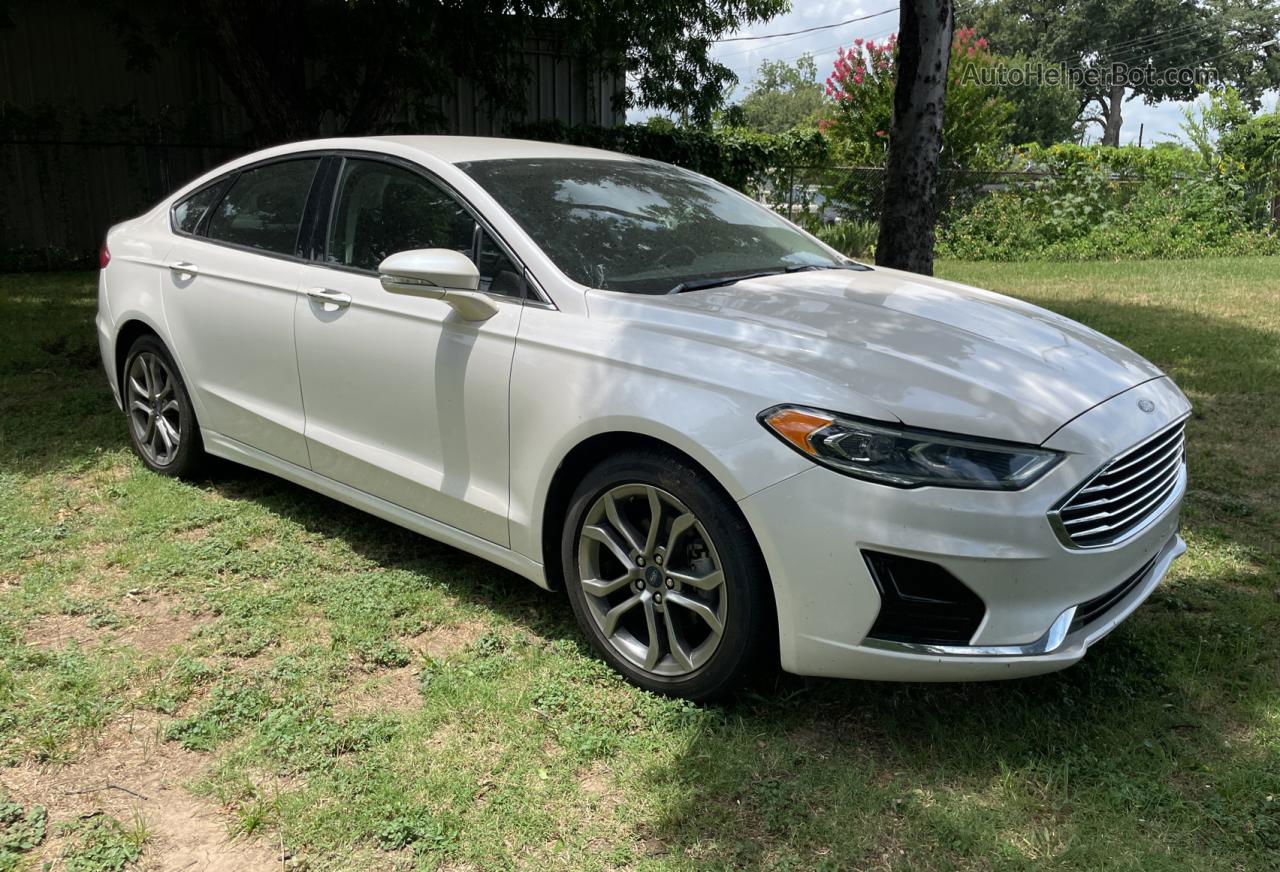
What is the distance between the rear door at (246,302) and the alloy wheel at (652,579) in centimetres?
157

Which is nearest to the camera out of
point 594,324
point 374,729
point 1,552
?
point 374,729

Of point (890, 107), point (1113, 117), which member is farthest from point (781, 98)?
point (890, 107)

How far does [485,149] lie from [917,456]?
228 cm

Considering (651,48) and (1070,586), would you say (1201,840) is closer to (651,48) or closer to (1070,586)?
(1070,586)

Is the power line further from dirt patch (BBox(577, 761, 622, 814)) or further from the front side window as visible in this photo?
dirt patch (BBox(577, 761, 622, 814))

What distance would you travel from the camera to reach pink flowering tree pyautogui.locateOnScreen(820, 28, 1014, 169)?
1616 centimetres

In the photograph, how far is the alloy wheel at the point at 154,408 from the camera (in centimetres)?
490

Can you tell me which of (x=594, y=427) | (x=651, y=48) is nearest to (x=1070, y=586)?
(x=594, y=427)

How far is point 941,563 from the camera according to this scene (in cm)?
258

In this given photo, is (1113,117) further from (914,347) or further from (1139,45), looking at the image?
(914,347)

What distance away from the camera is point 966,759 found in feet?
9.30

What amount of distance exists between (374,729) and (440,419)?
1.07 meters

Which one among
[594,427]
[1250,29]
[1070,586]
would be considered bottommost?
[1070,586]

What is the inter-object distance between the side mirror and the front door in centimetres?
6
